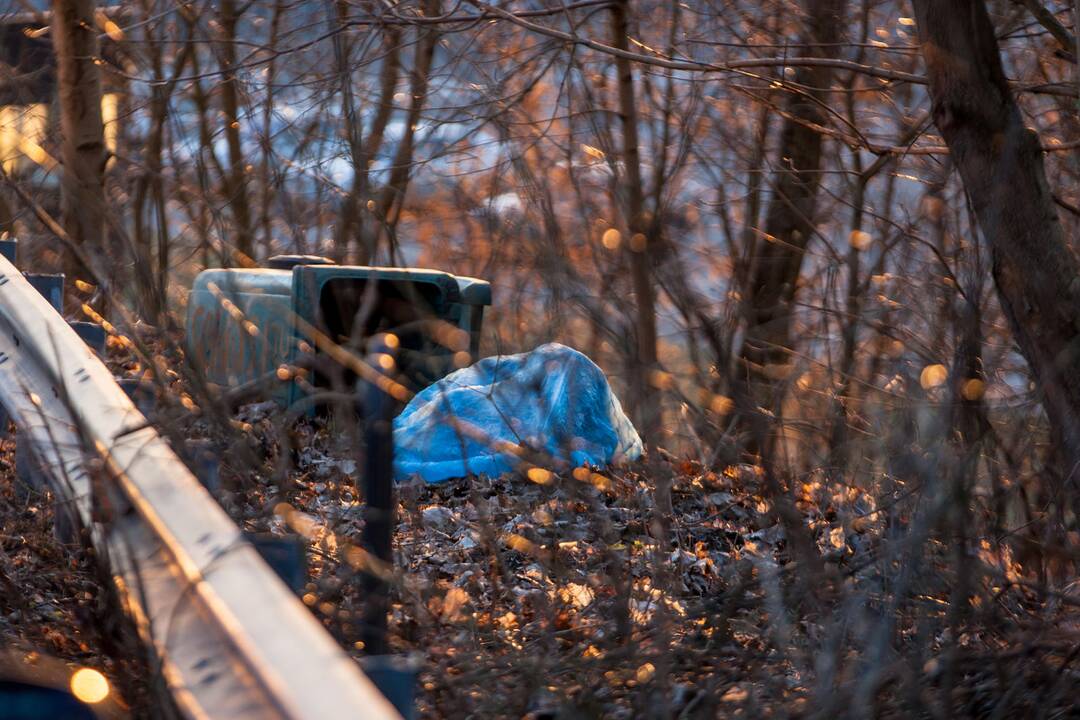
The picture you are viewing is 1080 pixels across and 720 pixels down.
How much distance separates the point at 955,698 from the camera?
123 inches

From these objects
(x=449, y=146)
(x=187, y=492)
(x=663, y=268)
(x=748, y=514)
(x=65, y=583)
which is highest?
(x=449, y=146)

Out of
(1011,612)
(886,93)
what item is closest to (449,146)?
(886,93)

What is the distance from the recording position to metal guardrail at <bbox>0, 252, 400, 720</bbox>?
6.23 ft

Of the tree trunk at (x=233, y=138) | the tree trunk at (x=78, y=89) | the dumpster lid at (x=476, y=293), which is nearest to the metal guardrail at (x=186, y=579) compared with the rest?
the dumpster lid at (x=476, y=293)

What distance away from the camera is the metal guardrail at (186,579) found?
190cm

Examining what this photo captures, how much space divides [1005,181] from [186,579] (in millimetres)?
3771

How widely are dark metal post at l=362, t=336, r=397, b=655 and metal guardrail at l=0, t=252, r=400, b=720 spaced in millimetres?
512

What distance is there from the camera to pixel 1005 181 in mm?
4918

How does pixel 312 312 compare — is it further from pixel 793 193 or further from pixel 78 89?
pixel 793 193

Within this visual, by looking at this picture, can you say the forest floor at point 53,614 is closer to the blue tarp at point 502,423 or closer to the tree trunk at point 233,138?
the blue tarp at point 502,423

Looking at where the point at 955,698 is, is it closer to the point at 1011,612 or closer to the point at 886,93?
the point at 1011,612

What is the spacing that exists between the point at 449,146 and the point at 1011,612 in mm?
5581

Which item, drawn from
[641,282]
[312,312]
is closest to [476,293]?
[312,312]

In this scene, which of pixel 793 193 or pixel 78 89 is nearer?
pixel 793 193
